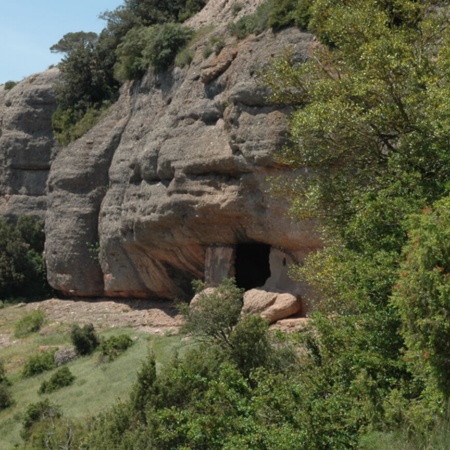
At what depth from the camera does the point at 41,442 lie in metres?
14.2

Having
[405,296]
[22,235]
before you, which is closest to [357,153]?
[405,296]

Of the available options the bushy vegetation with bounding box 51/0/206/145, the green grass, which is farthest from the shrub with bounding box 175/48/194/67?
the green grass

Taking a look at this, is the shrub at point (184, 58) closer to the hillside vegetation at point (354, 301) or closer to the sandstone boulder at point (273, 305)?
the sandstone boulder at point (273, 305)

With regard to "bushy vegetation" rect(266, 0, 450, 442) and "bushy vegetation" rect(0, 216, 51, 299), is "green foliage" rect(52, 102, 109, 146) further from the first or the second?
"bushy vegetation" rect(266, 0, 450, 442)

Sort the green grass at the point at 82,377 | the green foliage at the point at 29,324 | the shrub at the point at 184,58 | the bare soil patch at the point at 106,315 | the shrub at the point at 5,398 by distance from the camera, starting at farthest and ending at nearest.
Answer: the green foliage at the point at 29,324, the shrub at the point at 184,58, the bare soil patch at the point at 106,315, the shrub at the point at 5,398, the green grass at the point at 82,377

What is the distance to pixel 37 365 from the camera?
21.0 metres

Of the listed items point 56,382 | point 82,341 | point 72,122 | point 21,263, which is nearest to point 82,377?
point 56,382

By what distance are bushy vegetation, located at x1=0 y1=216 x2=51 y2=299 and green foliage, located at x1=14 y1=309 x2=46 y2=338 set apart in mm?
3985

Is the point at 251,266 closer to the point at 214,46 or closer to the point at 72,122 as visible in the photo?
the point at 214,46

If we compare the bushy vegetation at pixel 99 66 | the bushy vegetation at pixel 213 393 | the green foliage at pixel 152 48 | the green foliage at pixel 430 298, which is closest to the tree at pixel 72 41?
the bushy vegetation at pixel 99 66

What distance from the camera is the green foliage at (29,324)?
25.3 m

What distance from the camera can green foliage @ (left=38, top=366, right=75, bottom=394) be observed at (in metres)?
18.8

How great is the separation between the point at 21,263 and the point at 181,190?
→ 12.1 m

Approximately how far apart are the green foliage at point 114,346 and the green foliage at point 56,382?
1.31 metres
